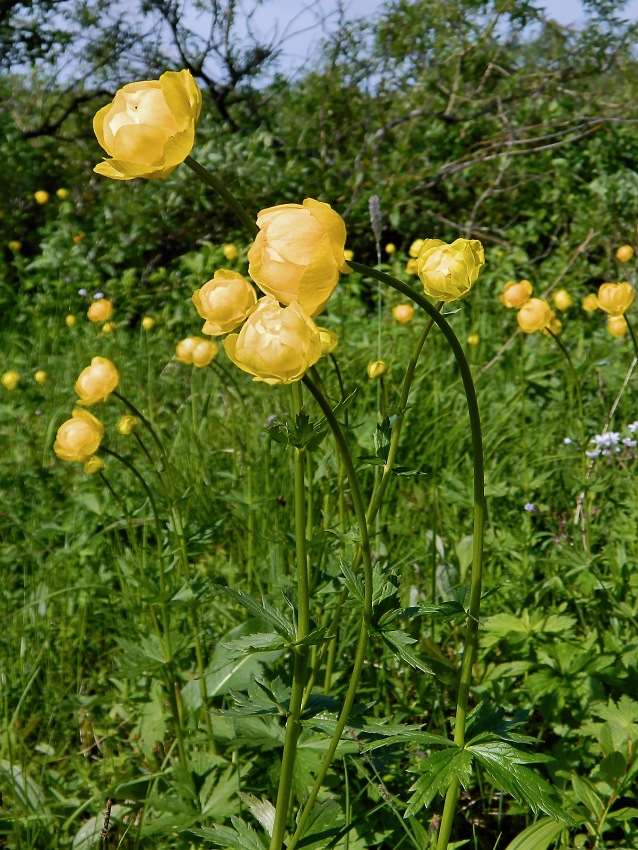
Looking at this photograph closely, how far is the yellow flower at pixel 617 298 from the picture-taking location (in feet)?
4.54

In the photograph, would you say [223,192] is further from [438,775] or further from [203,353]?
[203,353]

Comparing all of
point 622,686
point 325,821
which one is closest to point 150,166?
point 325,821

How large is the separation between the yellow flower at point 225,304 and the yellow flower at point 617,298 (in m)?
0.87

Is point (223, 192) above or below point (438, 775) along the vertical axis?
above

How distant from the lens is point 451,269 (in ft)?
2.16

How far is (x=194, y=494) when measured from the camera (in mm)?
1604

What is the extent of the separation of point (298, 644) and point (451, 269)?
348mm

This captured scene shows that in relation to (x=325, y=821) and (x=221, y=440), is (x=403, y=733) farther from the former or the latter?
(x=221, y=440)

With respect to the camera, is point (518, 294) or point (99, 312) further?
point (99, 312)

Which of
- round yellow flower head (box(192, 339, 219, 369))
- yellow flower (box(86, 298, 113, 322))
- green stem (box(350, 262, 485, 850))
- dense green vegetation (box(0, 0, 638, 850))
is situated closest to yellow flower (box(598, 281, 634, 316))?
dense green vegetation (box(0, 0, 638, 850))

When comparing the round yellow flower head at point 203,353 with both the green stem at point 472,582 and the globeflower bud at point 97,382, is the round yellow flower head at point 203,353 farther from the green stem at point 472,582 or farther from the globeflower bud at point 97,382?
the green stem at point 472,582

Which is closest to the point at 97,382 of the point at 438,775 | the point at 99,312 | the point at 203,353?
the point at 203,353

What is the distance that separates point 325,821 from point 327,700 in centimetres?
13

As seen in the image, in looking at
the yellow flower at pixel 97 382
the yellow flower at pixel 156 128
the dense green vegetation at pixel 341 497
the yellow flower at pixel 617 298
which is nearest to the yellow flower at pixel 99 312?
the dense green vegetation at pixel 341 497
